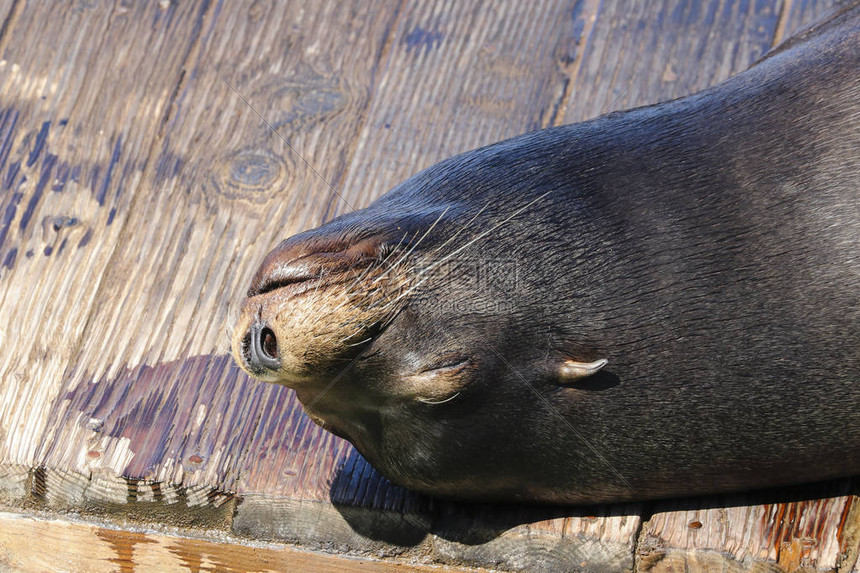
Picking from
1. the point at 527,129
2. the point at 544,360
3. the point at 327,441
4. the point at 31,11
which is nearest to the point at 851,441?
the point at 544,360

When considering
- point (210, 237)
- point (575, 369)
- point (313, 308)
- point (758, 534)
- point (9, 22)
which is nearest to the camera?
point (313, 308)

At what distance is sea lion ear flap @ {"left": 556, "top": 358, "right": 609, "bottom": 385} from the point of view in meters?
2.21

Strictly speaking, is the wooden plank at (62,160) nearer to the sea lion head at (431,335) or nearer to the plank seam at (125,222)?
the plank seam at (125,222)

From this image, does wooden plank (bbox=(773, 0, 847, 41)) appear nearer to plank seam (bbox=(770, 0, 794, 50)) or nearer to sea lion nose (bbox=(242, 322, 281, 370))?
plank seam (bbox=(770, 0, 794, 50))

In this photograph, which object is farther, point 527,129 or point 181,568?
point 527,129

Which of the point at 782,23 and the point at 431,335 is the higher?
the point at 782,23

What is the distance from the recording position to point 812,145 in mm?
2346

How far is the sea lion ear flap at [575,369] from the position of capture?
86.8 inches

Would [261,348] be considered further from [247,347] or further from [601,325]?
[601,325]

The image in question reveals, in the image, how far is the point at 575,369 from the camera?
221 centimetres

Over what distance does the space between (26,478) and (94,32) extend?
5.58 feet

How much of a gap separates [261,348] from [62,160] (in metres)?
1.67

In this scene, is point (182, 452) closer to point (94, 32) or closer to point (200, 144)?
point (200, 144)

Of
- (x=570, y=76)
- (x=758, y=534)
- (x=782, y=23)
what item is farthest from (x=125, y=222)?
(x=782, y=23)
